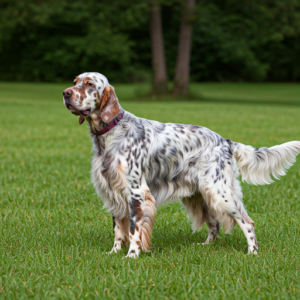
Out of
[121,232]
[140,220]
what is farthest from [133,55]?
[140,220]

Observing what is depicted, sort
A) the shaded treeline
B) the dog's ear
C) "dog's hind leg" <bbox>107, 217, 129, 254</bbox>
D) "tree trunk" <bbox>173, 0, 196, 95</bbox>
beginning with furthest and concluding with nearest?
the shaded treeline
"tree trunk" <bbox>173, 0, 196, 95</bbox>
"dog's hind leg" <bbox>107, 217, 129, 254</bbox>
the dog's ear

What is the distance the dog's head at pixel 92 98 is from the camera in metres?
4.17

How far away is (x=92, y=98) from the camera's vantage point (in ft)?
13.9

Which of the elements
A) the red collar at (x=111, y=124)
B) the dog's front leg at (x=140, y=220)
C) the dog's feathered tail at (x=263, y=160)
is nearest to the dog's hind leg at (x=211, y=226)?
the dog's feathered tail at (x=263, y=160)

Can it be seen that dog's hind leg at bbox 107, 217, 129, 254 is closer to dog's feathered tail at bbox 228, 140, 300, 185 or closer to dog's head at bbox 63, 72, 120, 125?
dog's head at bbox 63, 72, 120, 125

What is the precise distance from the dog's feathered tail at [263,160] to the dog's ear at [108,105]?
1203 millimetres

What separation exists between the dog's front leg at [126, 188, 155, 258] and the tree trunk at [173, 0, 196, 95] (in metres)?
26.3

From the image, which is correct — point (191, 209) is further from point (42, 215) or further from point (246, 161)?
point (42, 215)

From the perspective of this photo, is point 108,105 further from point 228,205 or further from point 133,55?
point 133,55

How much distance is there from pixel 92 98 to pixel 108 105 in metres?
0.16

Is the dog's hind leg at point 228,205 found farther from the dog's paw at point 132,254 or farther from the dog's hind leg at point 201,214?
the dog's paw at point 132,254

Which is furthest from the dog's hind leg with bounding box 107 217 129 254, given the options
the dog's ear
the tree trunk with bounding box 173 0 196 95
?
the tree trunk with bounding box 173 0 196 95

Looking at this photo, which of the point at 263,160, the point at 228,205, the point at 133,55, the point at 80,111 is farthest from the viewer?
the point at 133,55

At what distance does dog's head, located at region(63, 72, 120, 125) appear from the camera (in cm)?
417
